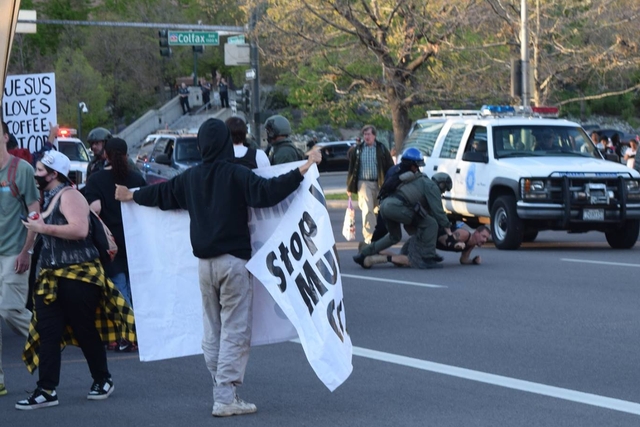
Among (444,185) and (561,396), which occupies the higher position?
(444,185)

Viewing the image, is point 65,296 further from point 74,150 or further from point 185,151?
point 185,151

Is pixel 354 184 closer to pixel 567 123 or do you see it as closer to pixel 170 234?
pixel 567 123

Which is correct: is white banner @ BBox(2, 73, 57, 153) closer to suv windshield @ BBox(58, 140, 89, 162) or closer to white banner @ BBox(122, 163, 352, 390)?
white banner @ BBox(122, 163, 352, 390)

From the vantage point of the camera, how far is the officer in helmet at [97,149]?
10633 mm

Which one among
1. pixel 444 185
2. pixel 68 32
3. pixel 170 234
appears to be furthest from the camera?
pixel 68 32

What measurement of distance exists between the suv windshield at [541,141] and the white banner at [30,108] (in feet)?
25.2

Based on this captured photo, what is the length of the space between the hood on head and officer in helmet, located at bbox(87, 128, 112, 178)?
376cm

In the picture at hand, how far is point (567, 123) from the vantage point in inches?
708

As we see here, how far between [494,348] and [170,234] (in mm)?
3126

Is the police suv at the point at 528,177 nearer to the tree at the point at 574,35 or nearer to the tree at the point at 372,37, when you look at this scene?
the tree at the point at 574,35

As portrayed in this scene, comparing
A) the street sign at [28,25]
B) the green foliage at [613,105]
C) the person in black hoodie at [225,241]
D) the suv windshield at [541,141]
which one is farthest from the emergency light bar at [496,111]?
the green foliage at [613,105]

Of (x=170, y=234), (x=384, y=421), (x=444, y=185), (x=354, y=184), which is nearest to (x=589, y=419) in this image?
(x=384, y=421)

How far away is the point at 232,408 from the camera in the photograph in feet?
22.6

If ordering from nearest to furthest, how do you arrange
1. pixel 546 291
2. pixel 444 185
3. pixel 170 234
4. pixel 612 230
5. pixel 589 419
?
pixel 589 419 < pixel 170 234 < pixel 546 291 < pixel 444 185 < pixel 612 230
